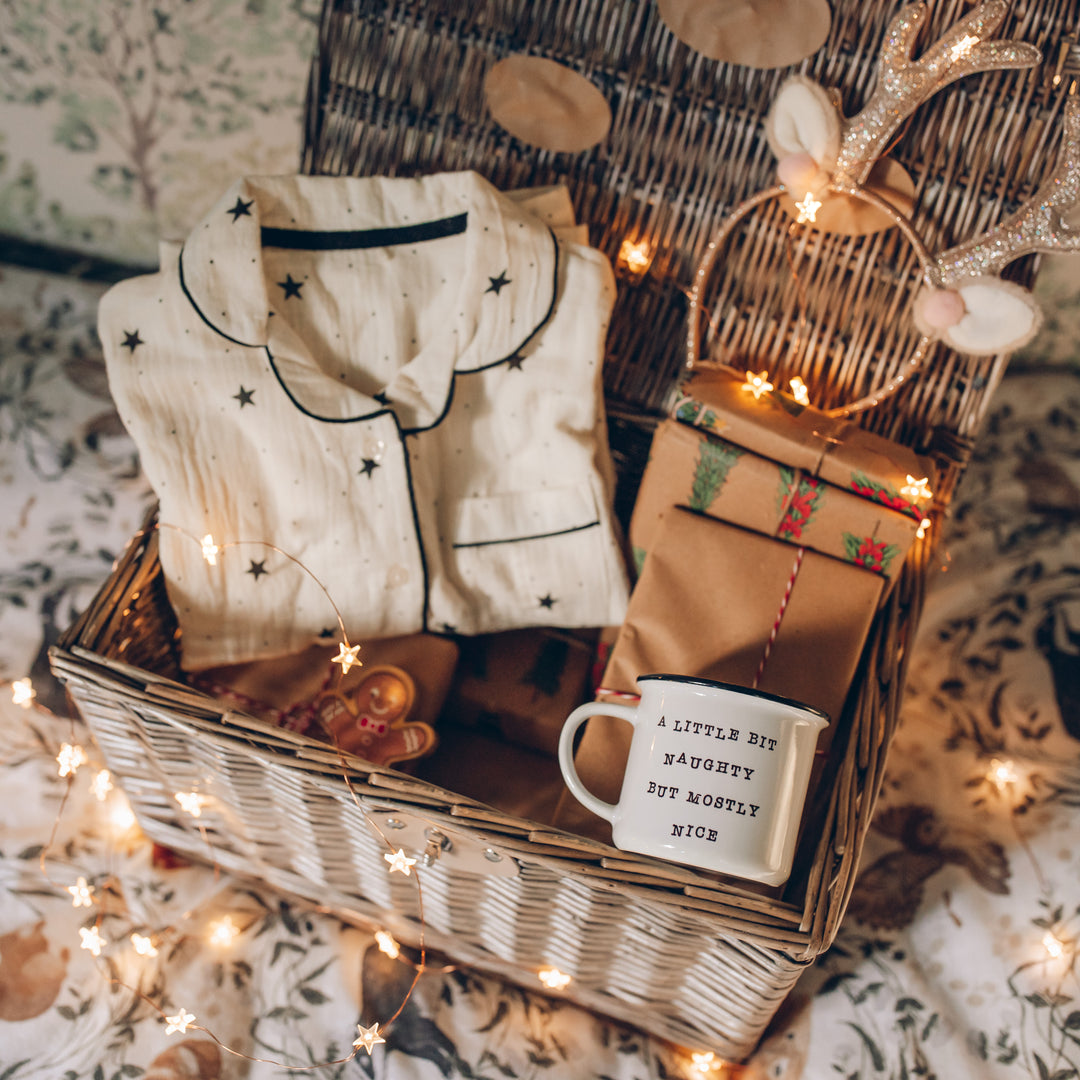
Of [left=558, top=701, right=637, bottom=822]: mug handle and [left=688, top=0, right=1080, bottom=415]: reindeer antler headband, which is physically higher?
[left=688, top=0, right=1080, bottom=415]: reindeer antler headband

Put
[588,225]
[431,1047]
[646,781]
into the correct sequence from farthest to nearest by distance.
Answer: [588,225] → [431,1047] → [646,781]

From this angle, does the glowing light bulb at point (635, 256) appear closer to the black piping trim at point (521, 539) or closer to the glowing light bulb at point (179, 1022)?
the black piping trim at point (521, 539)

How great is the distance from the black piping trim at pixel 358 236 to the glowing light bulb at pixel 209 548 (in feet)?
0.77

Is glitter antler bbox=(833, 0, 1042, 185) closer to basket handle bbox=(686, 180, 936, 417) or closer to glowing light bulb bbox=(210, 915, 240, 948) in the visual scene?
basket handle bbox=(686, 180, 936, 417)

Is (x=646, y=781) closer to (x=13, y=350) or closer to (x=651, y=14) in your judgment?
(x=651, y=14)

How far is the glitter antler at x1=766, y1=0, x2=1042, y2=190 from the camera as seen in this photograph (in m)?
0.62

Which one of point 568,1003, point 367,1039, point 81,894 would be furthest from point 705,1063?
point 81,894

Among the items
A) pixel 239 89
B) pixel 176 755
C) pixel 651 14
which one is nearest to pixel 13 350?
pixel 239 89

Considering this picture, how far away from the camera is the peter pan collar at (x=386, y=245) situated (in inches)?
24.8

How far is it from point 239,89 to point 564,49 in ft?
1.27

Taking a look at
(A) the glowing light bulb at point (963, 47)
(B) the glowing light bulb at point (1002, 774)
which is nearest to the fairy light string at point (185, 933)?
(B) the glowing light bulb at point (1002, 774)

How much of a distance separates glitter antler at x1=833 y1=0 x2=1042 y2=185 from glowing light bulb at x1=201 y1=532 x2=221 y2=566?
567 mm

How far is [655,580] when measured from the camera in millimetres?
649

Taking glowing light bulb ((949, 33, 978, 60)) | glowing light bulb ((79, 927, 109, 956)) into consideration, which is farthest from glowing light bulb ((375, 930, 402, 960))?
glowing light bulb ((949, 33, 978, 60))
